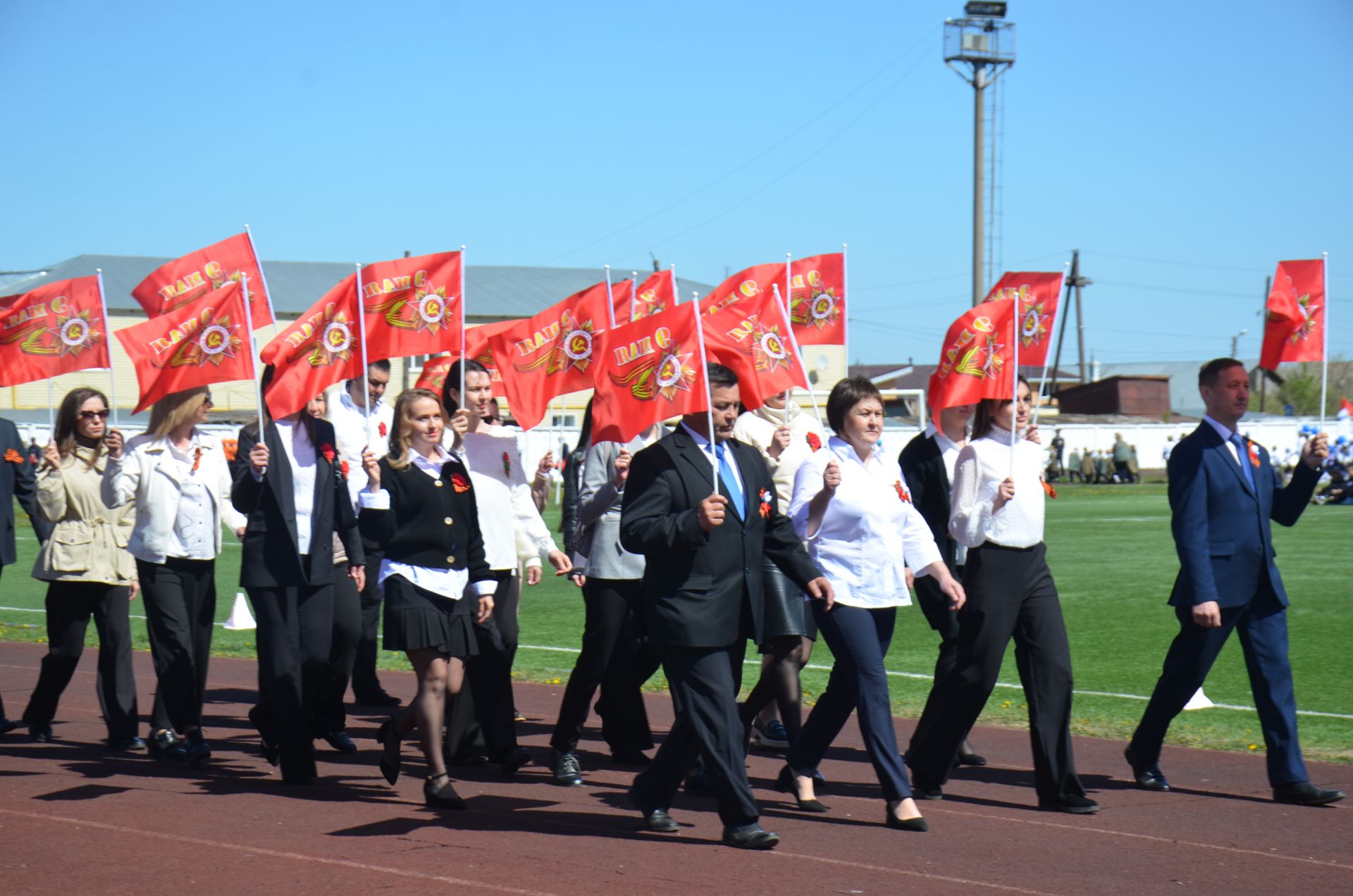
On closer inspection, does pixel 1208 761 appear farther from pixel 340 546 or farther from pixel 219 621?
pixel 219 621

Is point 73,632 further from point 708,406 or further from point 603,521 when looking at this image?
point 708,406

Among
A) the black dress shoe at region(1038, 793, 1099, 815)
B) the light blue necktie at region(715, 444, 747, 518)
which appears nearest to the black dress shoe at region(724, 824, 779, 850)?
the light blue necktie at region(715, 444, 747, 518)

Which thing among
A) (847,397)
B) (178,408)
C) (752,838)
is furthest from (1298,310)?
(178,408)

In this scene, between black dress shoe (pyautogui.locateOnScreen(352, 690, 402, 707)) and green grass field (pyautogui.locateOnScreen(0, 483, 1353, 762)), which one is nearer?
green grass field (pyautogui.locateOnScreen(0, 483, 1353, 762))

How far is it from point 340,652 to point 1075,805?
13.4ft

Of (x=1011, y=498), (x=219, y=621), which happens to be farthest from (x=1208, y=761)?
(x=219, y=621)

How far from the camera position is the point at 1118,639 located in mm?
13172

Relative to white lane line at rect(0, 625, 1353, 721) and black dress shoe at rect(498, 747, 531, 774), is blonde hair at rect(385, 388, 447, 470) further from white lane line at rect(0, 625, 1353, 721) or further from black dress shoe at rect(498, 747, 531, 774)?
white lane line at rect(0, 625, 1353, 721)

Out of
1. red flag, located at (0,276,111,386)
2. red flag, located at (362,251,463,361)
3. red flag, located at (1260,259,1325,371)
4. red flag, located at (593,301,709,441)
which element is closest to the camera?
red flag, located at (593,301,709,441)

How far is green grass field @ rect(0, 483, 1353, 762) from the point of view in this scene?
368 inches

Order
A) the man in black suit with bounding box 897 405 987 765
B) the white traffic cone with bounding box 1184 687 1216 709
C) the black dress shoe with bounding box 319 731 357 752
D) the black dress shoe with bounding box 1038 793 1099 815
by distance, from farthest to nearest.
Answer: the white traffic cone with bounding box 1184 687 1216 709
the black dress shoe with bounding box 319 731 357 752
the man in black suit with bounding box 897 405 987 765
the black dress shoe with bounding box 1038 793 1099 815

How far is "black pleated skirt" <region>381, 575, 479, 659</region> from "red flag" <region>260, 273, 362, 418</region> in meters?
1.11

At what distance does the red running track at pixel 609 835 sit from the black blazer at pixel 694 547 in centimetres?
89

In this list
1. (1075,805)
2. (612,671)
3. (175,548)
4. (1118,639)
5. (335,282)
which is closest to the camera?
(1075,805)
